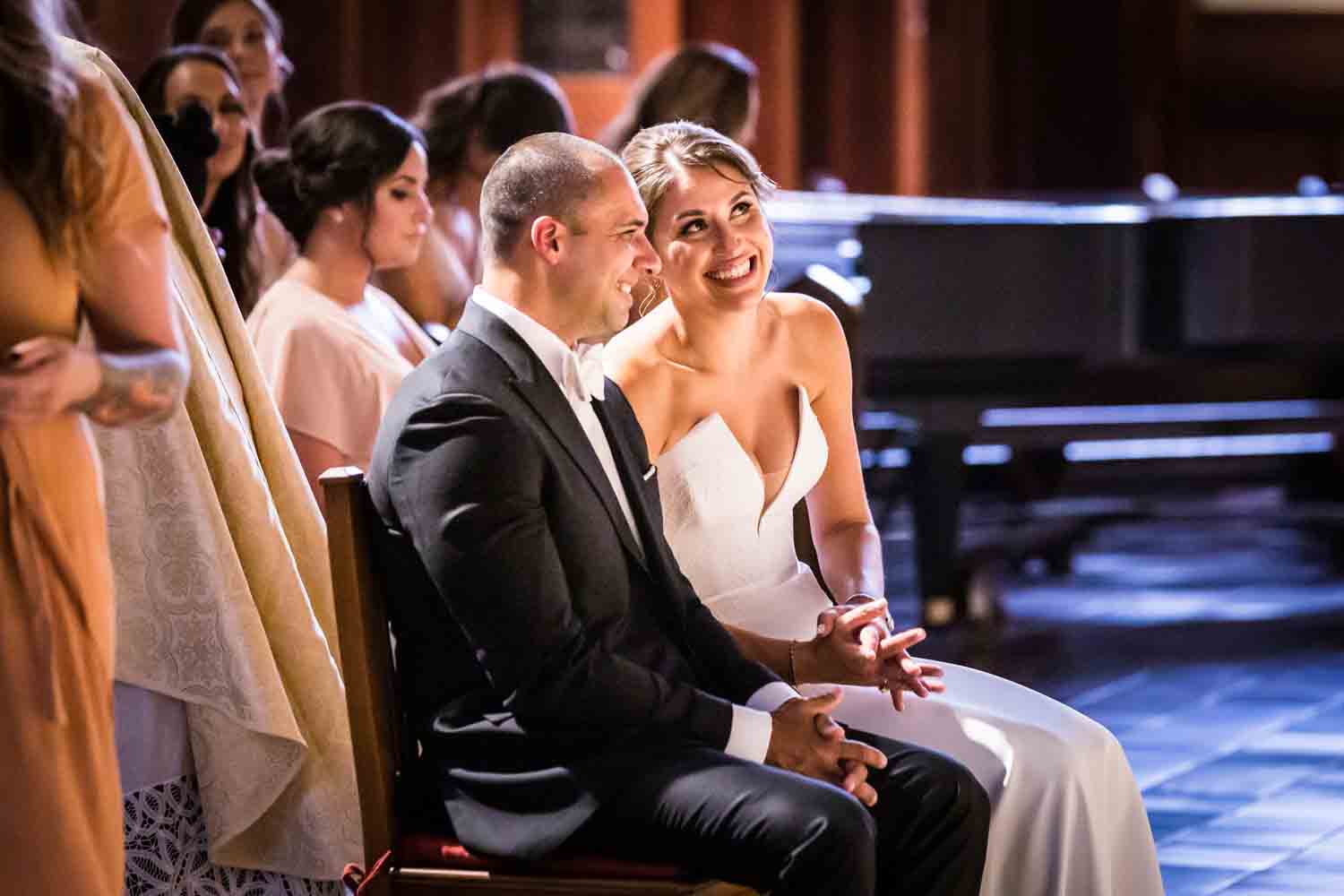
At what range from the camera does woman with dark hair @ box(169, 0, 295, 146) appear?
4410 mm

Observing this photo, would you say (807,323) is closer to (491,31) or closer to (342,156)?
(342,156)

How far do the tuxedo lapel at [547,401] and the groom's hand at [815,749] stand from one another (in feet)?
0.86

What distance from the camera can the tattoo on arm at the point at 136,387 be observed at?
180 centimetres

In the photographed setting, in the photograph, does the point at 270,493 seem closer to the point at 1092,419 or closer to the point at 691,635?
the point at 691,635

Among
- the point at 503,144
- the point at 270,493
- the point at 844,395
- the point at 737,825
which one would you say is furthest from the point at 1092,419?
the point at 737,825

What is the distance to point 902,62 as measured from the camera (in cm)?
1110

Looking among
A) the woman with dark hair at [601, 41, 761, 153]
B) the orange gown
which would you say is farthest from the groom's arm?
the woman with dark hair at [601, 41, 761, 153]

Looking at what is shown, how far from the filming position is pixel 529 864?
2.13 meters

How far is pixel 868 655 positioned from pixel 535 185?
72 centimetres

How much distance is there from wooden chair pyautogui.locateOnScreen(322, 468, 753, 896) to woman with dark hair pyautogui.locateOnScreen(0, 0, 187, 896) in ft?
1.00

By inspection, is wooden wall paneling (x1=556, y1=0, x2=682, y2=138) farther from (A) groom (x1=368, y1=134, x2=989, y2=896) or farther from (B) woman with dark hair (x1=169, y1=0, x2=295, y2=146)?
(A) groom (x1=368, y1=134, x2=989, y2=896)

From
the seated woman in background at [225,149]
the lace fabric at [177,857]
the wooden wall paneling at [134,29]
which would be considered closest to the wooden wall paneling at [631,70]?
the wooden wall paneling at [134,29]

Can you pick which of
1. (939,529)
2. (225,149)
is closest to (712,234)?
(225,149)

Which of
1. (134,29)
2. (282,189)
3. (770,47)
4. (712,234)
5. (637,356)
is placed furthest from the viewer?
(770,47)
